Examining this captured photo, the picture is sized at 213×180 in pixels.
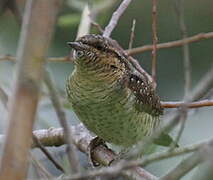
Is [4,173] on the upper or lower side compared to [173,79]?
upper

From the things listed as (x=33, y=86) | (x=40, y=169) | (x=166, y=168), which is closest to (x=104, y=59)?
(x=166, y=168)

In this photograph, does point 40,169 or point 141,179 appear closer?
point 40,169

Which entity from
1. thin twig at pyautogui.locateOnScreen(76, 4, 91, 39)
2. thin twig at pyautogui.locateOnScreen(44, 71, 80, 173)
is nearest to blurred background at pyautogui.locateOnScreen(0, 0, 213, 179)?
thin twig at pyautogui.locateOnScreen(76, 4, 91, 39)

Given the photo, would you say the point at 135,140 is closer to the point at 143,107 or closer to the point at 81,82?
the point at 143,107

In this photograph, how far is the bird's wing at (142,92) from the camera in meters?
2.84

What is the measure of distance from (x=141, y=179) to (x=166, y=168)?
826 mm

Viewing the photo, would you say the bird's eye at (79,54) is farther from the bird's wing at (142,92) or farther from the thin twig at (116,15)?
the thin twig at (116,15)

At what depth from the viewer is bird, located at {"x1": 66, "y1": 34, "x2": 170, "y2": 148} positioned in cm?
274

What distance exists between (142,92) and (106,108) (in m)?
0.22

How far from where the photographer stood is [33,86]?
1.08 metres

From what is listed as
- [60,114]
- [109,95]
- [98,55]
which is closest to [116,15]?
[98,55]

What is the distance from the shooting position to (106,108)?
273 centimetres

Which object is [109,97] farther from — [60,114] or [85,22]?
[60,114]

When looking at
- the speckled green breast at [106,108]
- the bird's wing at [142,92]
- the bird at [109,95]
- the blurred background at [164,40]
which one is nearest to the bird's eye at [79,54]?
the bird at [109,95]
